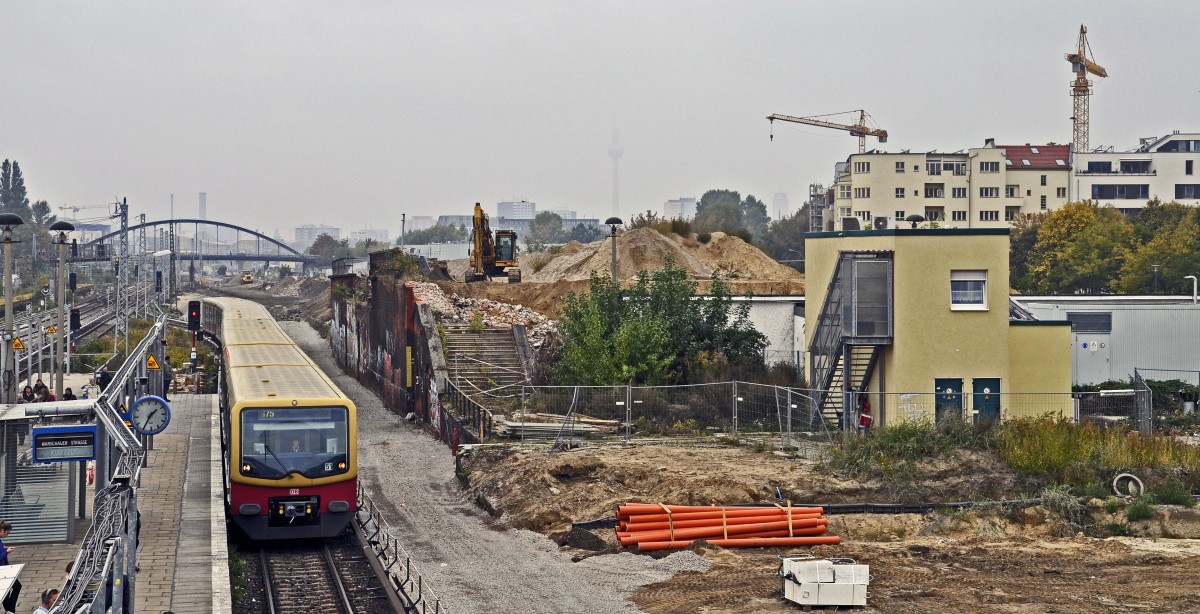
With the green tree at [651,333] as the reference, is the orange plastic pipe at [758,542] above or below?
below

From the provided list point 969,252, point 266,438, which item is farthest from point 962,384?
point 266,438

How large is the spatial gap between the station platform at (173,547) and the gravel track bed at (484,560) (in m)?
3.41

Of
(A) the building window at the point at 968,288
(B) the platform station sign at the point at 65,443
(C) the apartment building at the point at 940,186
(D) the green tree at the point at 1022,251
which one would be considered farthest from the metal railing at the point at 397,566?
(C) the apartment building at the point at 940,186

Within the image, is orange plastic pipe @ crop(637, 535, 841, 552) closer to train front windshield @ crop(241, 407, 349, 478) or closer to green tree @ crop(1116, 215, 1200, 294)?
train front windshield @ crop(241, 407, 349, 478)

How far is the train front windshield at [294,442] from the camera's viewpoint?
19.7 metres

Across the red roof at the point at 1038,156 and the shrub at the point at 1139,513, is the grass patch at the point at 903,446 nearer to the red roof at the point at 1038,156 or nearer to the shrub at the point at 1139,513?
the shrub at the point at 1139,513

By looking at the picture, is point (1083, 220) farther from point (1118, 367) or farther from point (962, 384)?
point (962, 384)

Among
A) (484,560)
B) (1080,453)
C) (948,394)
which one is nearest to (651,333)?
(948,394)

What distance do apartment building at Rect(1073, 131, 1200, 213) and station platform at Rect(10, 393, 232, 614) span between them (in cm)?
8834

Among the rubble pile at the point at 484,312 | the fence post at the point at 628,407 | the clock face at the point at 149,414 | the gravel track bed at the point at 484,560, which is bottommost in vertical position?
the gravel track bed at the point at 484,560

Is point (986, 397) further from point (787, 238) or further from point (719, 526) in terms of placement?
point (787, 238)

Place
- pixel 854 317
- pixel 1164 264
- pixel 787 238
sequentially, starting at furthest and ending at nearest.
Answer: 1. pixel 787 238
2. pixel 1164 264
3. pixel 854 317

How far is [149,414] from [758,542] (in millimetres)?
10513

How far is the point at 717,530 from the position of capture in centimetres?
2075
